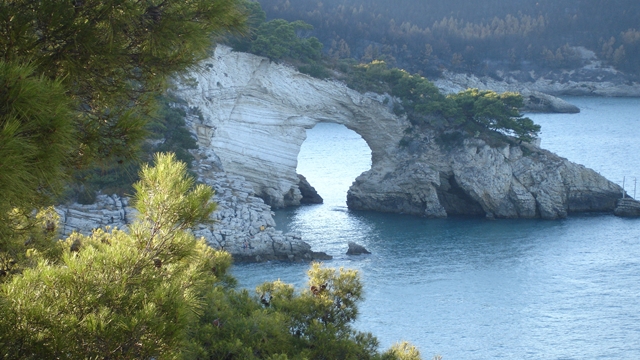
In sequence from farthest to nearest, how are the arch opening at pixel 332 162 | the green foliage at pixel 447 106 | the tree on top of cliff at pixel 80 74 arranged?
the arch opening at pixel 332 162, the green foliage at pixel 447 106, the tree on top of cliff at pixel 80 74

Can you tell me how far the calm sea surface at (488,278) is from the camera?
17.8 m

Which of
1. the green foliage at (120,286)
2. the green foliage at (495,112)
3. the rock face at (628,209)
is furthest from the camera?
the green foliage at (495,112)

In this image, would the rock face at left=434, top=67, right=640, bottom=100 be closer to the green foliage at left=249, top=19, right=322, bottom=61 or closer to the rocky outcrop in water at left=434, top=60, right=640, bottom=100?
the rocky outcrop in water at left=434, top=60, right=640, bottom=100

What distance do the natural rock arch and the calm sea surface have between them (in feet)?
7.41

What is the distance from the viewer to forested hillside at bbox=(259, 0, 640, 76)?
64188mm

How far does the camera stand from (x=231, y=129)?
31969 millimetres

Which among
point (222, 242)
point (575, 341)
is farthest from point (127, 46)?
point (222, 242)

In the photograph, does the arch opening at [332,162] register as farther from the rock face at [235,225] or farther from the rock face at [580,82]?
the rock face at [580,82]

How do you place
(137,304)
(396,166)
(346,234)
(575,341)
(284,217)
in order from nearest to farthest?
(137,304), (575,341), (346,234), (284,217), (396,166)

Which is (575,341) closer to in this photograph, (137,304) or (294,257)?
(294,257)

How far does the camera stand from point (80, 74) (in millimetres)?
4621

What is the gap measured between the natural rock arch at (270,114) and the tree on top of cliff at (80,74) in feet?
84.7

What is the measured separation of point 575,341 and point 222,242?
1177 centimetres

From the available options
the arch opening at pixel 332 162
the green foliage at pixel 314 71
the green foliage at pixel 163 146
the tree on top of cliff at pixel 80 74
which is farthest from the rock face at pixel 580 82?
the tree on top of cliff at pixel 80 74
